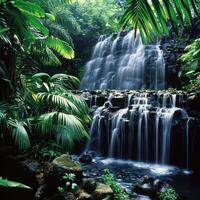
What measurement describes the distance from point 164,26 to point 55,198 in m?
4.55

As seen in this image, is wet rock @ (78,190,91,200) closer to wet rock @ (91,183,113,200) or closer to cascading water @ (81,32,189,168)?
wet rock @ (91,183,113,200)

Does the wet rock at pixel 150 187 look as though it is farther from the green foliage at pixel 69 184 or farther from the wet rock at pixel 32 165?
the wet rock at pixel 32 165

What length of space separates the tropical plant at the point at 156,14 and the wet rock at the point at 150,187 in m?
5.93

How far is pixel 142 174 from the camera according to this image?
8164mm

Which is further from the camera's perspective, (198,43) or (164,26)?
(198,43)

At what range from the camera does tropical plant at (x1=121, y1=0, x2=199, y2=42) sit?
2.35ft

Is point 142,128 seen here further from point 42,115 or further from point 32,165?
point 32,165

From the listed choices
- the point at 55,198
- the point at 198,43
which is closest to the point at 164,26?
the point at 55,198

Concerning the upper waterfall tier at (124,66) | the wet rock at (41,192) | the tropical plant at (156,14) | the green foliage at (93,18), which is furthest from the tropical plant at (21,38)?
the green foliage at (93,18)

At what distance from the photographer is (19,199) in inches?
211

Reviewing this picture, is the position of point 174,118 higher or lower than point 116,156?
higher

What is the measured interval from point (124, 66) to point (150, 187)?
34.4 ft

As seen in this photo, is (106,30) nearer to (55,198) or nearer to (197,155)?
(197,155)

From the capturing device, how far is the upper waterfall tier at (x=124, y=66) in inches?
608
